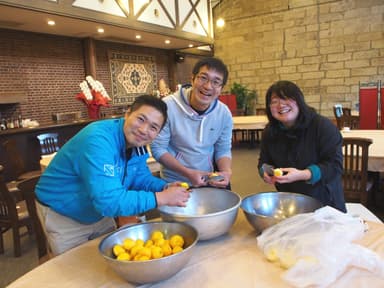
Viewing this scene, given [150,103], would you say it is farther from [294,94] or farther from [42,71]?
[42,71]

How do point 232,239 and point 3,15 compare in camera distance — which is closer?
point 232,239

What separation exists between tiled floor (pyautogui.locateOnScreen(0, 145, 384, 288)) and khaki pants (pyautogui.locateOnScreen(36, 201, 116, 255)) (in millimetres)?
1391

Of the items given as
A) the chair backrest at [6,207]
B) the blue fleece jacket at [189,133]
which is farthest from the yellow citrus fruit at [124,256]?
the chair backrest at [6,207]

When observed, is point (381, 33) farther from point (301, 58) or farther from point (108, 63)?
point (108, 63)

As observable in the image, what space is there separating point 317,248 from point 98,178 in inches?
29.6

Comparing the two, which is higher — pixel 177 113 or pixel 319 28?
pixel 319 28

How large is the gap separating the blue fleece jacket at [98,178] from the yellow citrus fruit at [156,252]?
157 millimetres

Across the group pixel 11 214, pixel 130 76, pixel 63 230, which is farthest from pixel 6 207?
pixel 130 76

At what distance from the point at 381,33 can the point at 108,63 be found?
668cm

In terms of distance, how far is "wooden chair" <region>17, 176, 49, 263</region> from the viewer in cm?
168

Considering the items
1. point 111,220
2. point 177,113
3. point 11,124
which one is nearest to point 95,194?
point 111,220

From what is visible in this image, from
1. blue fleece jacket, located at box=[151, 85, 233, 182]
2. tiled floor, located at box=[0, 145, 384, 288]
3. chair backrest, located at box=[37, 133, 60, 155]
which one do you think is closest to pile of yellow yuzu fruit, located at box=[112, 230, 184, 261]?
blue fleece jacket, located at box=[151, 85, 233, 182]

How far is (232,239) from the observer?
1260 millimetres

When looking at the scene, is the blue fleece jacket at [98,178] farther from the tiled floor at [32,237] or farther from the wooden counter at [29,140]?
the wooden counter at [29,140]
